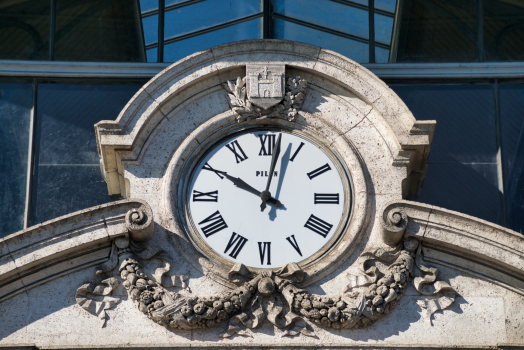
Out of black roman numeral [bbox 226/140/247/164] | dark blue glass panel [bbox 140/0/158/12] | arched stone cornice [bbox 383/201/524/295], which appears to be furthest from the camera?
dark blue glass panel [bbox 140/0/158/12]

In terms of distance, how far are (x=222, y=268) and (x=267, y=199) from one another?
0.86 m

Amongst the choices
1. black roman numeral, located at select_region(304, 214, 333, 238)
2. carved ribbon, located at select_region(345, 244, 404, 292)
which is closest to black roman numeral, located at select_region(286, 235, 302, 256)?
black roman numeral, located at select_region(304, 214, 333, 238)

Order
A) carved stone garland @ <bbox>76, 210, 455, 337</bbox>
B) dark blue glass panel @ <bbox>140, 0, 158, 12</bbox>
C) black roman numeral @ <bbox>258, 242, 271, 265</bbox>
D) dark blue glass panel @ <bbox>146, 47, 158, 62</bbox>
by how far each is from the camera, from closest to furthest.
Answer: carved stone garland @ <bbox>76, 210, 455, 337</bbox>
black roman numeral @ <bbox>258, 242, 271, 265</bbox>
dark blue glass panel @ <bbox>146, 47, 158, 62</bbox>
dark blue glass panel @ <bbox>140, 0, 158, 12</bbox>

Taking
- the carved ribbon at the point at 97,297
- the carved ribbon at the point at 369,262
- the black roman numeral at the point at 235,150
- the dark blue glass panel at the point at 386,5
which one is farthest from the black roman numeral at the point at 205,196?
the dark blue glass panel at the point at 386,5

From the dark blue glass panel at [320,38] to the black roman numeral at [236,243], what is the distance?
3386 millimetres

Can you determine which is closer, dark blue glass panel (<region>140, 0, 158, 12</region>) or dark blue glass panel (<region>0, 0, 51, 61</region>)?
dark blue glass panel (<region>0, 0, 51, 61</region>)

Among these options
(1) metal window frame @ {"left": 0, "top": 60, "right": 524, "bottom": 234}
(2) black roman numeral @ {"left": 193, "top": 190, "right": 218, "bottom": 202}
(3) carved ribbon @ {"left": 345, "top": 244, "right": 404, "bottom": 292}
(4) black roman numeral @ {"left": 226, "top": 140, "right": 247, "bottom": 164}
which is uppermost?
(1) metal window frame @ {"left": 0, "top": 60, "right": 524, "bottom": 234}

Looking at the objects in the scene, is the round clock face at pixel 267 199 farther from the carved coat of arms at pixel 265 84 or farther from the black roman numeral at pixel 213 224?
the carved coat of arms at pixel 265 84

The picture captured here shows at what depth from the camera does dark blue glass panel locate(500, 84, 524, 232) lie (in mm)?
12093

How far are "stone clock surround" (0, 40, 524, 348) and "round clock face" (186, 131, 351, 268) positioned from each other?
180 millimetres

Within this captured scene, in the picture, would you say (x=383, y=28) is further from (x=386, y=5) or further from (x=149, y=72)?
(x=149, y=72)

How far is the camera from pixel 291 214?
10922 millimetres

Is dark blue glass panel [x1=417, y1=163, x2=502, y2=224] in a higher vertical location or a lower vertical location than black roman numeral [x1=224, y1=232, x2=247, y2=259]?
higher

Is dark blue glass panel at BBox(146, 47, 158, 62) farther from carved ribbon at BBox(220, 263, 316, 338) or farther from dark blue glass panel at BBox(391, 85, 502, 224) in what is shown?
carved ribbon at BBox(220, 263, 316, 338)
